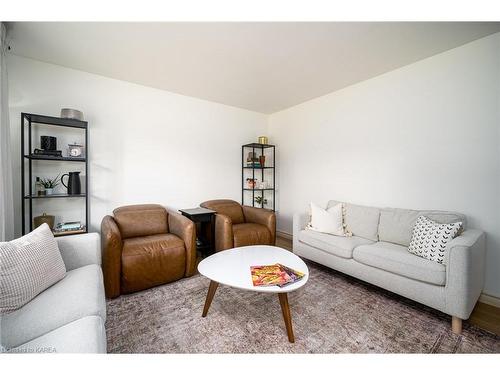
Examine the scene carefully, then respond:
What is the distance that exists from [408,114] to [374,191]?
92 centimetres

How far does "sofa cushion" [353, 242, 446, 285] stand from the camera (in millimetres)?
1569

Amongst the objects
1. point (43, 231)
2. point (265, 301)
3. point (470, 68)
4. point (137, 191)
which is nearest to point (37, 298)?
point (43, 231)

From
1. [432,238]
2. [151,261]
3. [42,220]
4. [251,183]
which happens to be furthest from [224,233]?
[432,238]

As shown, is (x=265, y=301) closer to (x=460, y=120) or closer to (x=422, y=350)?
(x=422, y=350)

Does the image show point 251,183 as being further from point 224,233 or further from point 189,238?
point 189,238

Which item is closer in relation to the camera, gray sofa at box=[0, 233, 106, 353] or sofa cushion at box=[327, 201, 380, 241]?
gray sofa at box=[0, 233, 106, 353]

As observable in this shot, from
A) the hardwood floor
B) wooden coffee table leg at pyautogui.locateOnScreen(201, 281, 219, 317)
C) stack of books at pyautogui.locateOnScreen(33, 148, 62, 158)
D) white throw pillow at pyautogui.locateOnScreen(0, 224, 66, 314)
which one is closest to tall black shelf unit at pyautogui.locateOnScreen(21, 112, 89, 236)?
stack of books at pyautogui.locateOnScreen(33, 148, 62, 158)

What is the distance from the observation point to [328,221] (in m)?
2.51

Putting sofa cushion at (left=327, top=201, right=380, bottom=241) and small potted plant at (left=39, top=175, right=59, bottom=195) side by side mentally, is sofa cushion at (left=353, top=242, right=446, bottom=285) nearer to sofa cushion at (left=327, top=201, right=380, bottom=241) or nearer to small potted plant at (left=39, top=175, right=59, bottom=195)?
sofa cushion at (left=327, top=201, right=380, bottom=241)

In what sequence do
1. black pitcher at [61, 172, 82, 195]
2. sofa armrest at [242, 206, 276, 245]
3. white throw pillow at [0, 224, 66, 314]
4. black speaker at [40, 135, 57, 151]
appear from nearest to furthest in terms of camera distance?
white throw pillow at [0, 224, 66, 314] < black speaker at [40, 135, 57, 151] < black pitcher at [61, 172, 82, 195] < sofa armrest at [242, 206, 276, 245]

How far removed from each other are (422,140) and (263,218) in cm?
201

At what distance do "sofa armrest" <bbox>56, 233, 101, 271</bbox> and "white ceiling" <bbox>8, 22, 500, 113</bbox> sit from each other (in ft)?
5.58

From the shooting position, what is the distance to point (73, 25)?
169 cm

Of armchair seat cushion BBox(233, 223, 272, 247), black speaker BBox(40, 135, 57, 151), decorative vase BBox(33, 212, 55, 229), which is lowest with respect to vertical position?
armchair seat cushion BBox(233, 223, 272, 247)
